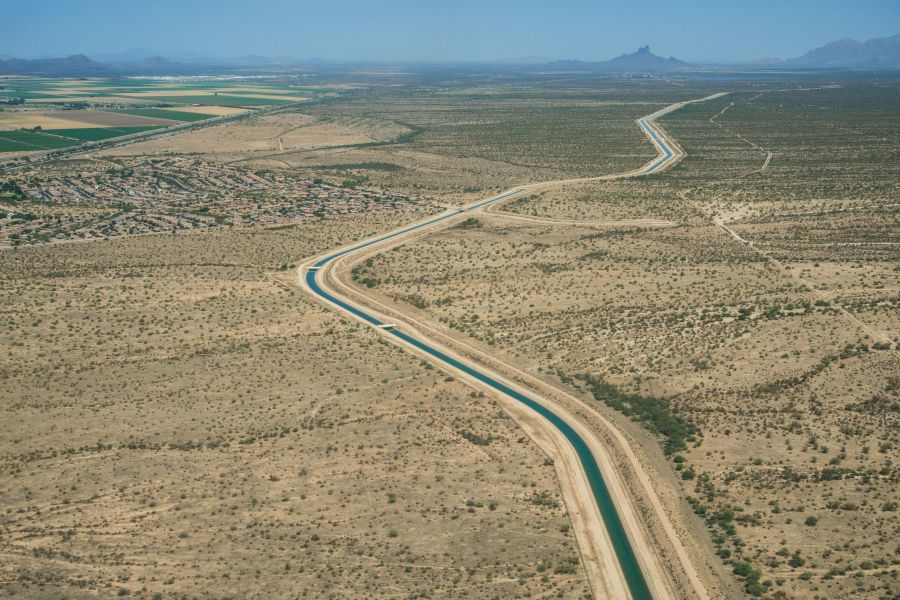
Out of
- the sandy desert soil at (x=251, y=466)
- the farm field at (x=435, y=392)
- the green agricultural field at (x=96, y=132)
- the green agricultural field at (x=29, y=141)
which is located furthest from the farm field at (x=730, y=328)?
the green agricultural field at (x=96, y=132)

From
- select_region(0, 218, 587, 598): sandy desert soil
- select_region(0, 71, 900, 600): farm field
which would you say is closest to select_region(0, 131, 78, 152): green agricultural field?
select_region(0, 71, 900, 600): farm field

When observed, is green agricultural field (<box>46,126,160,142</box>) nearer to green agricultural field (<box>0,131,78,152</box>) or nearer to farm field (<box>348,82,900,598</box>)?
green agricultural field (<box>0,131,78,152</box>)

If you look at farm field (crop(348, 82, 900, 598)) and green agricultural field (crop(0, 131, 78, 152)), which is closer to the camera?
farm field (crop(348, 82, 900, 598))

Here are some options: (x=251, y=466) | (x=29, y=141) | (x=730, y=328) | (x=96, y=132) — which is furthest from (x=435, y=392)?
(x=96, y=132)

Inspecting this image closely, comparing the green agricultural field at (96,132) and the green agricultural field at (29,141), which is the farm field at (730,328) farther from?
the green agricultural field at (96,132)

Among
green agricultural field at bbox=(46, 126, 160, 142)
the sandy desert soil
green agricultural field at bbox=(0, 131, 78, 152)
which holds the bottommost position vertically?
Result: the sandy desert soil

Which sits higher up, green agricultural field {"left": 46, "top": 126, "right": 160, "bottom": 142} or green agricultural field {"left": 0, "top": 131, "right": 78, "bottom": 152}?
green agricultural field {"left": 46, "top": 126, "right": 160, "bottom": 142}

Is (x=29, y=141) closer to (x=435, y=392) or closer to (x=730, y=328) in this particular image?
(x=435, y=392)

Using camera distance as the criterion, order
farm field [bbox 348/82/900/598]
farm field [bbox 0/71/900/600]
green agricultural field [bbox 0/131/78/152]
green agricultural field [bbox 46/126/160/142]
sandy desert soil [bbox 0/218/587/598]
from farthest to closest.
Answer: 1. green agricultural field [bbox 46/126/160/142]
2. green agricultural field [bbox 0/131/78/152]
3. farm field [bbox 348/82/900/598]
4. farm field [bbox 0/71/900/600]
5. sandy desert soil [bbox 0/218/587/598]

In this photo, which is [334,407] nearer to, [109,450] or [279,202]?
[109,450]
